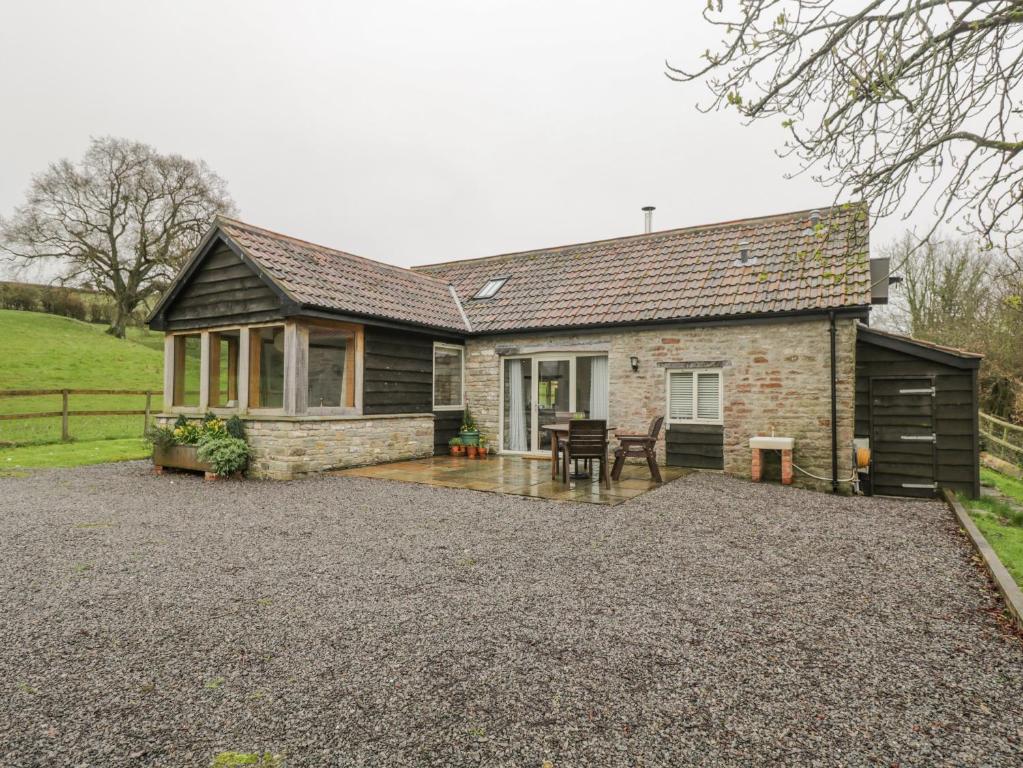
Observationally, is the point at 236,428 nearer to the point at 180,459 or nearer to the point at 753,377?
the point at 180,459

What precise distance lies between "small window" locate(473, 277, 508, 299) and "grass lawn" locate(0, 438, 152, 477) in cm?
949

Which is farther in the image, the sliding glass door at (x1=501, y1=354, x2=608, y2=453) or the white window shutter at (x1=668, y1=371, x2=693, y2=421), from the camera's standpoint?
the sliding glass door at (x1=501, y1=354, x2=608, y2=453)

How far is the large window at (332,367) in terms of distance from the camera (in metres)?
10.7

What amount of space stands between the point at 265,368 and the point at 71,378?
18163 millimetres

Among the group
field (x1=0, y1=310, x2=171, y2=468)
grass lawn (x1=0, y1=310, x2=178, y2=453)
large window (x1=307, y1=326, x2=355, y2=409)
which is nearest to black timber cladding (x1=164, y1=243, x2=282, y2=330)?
large window (x1=307, y1=326, x2=355, y2=409)

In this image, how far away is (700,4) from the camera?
4250 mm

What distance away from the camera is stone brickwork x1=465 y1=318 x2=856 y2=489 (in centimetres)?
959

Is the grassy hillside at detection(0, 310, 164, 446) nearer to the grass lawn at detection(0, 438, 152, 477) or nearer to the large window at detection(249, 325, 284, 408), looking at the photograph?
the grass lawn at detection(0, 438, 152, 477)

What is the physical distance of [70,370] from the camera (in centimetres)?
2361

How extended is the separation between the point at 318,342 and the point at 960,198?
1002 centimetres

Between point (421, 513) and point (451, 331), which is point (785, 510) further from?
point (451, 331)

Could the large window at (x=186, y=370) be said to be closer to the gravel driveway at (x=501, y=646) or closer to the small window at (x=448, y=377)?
the small window at (x=448, y=377)

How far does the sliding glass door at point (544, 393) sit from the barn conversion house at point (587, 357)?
0.05 meters

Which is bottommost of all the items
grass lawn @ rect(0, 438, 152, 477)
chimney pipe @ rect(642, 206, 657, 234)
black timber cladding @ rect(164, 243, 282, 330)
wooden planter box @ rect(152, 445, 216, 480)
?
grass lawn @ rect(0, 438, 152, 477)
